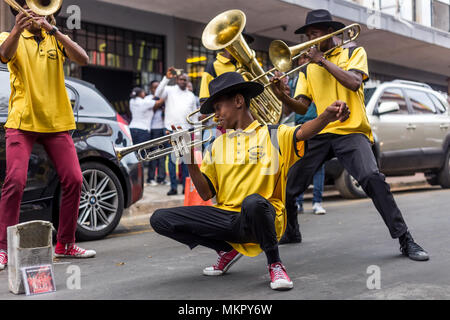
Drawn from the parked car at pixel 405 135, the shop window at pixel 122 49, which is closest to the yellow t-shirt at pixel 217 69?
the parked car at pixel 405 135

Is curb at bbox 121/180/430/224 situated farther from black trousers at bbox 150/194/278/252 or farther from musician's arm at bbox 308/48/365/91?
musician's arm at bbox 308/48/365/91

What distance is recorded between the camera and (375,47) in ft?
62.9

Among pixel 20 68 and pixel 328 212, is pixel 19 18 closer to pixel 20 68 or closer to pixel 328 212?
pixel 20 68

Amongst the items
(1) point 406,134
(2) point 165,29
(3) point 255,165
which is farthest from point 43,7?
(2) point 165,29

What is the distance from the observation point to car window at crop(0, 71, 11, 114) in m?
5.45

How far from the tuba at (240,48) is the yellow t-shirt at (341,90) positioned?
0.27 meters

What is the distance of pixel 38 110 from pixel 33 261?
1.47 m

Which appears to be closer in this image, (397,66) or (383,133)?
(383,133)

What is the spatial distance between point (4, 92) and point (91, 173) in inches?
45.4

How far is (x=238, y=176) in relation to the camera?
3.92m

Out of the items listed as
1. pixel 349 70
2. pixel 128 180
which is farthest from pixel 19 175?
pixel 349 70

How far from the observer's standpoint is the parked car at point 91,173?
5.55 meters

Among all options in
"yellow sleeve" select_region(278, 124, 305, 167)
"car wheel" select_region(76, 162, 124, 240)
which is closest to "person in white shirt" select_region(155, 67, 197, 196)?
"car wheel" select_region(76, 162, 124, 240)

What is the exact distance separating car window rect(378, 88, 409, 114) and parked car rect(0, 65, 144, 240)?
484 cm
